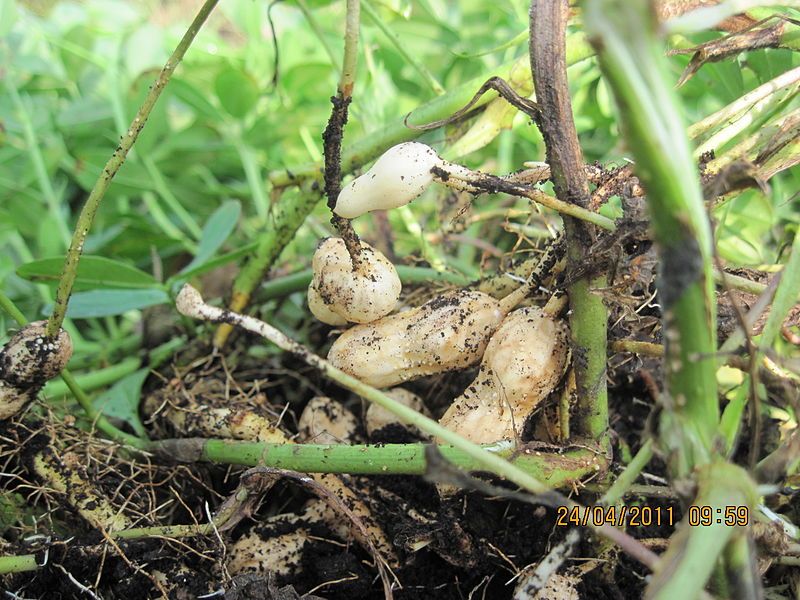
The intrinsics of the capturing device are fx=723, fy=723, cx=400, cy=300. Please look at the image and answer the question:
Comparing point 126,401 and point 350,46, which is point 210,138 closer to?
point 126,401

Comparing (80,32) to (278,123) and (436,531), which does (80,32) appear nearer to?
(278,123)

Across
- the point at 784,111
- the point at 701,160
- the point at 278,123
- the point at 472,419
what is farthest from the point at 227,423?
the point at 278,123

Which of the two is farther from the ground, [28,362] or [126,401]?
[28,362]

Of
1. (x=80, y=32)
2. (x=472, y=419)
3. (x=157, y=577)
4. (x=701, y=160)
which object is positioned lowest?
(x=157, y=577)

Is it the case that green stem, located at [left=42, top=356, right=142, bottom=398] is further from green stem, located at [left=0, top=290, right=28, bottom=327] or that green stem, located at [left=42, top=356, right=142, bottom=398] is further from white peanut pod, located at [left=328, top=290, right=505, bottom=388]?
white peanut pod, located at [left=328, top=290, right=505, bottom=388]
